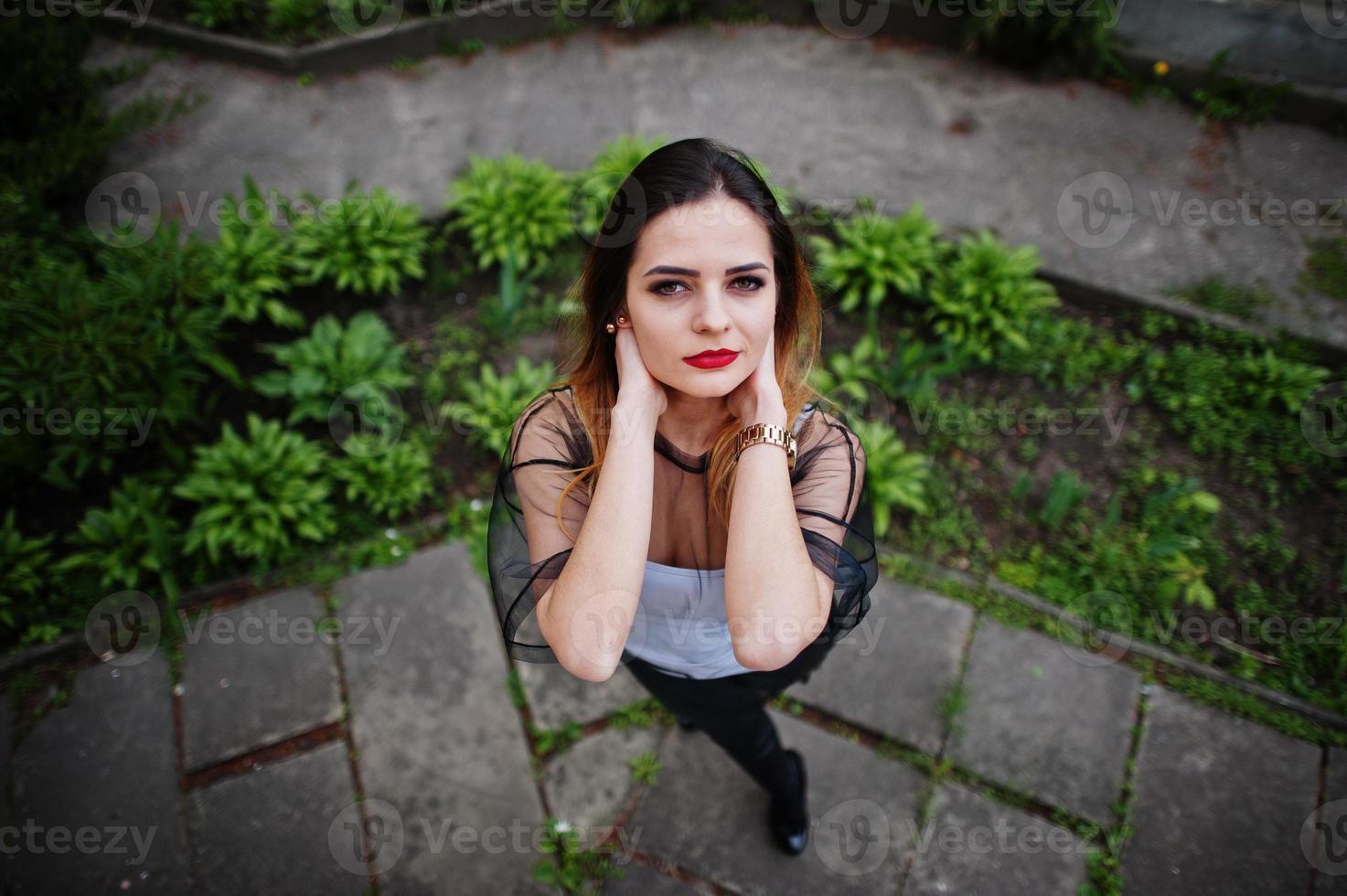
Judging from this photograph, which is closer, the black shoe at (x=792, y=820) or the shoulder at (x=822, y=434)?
the shoulder at (x=822, y=434)

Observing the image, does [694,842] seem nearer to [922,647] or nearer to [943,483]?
[922,647]

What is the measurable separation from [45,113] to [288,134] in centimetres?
131

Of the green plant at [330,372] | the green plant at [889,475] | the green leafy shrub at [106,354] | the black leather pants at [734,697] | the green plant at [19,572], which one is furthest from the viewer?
the green plant at [330,372]

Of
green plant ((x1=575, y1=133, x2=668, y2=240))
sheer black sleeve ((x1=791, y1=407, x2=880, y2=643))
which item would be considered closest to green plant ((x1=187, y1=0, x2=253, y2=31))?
green plant ((x1=575, y1=133, x2=668, y2=240))

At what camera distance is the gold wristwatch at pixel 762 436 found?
1858 millimetres

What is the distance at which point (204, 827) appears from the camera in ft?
9.78

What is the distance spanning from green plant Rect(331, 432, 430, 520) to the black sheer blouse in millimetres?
1650

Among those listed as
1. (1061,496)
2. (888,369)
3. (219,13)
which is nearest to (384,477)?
(888,369)

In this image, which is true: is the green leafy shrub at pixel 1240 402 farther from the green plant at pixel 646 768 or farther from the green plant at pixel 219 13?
the green plant at pixel 219 13

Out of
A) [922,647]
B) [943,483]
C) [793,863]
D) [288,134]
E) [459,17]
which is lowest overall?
[793,863]

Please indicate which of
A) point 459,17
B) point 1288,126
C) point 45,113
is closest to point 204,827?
point 45,113

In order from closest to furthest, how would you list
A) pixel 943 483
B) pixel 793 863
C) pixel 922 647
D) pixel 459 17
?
pixel 793 863 → pixel 922 647 → pixel 943 483 → pixel 459 17

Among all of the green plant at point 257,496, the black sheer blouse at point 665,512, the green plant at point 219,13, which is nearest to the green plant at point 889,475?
the black sheer blouse at point 665,512

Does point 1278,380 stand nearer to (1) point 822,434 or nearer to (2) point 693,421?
(1) point 822,434
